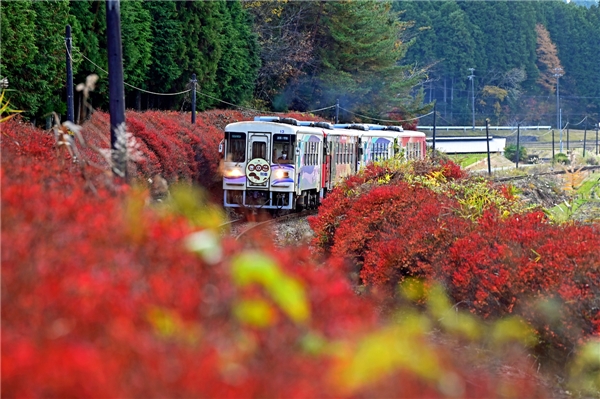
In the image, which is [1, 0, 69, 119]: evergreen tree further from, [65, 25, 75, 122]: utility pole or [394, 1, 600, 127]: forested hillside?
[394, 1, 600, 127]: forested hillside

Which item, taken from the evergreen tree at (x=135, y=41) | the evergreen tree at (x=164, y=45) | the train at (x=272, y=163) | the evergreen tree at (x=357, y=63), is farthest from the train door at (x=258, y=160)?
the evergreen tree at (x=357, y=63)

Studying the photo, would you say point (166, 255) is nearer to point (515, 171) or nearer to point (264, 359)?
point (264, 359)

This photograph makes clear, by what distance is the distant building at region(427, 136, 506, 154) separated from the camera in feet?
219

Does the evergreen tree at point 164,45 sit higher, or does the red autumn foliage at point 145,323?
the evergreen tree at point 164,45

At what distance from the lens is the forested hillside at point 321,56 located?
25.0 m

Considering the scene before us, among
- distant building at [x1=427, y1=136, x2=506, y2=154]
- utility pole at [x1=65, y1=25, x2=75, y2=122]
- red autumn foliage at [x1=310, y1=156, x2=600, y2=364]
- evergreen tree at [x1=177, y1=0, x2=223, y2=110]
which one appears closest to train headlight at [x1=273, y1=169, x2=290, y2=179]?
utility pole at [x1=65, y1=25, x2=75, y2=122]

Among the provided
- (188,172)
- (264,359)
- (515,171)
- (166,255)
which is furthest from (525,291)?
(515,171)

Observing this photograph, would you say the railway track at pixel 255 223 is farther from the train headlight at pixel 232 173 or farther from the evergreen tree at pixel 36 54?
the evergreen tree at pixel 36 54

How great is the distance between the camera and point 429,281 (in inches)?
455

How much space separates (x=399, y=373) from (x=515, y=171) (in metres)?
46.2

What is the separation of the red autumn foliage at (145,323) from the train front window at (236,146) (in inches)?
746

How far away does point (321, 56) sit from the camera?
53438 millimetres

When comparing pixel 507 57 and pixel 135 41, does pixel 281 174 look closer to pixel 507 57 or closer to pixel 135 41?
pixel 135 41

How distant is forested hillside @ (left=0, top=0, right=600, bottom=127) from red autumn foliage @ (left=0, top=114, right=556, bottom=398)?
17.7 metres
